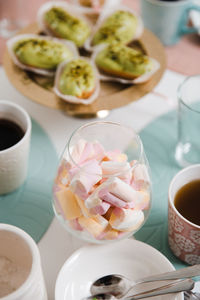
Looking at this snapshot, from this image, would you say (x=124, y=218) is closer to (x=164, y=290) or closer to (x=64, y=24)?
(x=164, y=290)

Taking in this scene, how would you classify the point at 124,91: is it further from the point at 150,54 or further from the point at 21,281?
the point at 21,281

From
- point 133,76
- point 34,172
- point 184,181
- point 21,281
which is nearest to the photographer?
point 21,281

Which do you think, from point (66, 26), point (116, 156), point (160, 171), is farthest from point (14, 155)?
point (66, 26)

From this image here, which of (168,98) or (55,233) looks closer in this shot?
(55,233)

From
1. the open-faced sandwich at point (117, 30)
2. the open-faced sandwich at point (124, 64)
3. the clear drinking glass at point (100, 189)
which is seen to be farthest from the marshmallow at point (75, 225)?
the open-faced sandwich at point (117, 30)

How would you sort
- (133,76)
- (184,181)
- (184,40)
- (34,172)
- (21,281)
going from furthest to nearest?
(184,40) → (133,76) → (34,172) → (184,181) → (21,281)

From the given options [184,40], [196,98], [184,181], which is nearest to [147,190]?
[184,181]

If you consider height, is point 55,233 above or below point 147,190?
below
